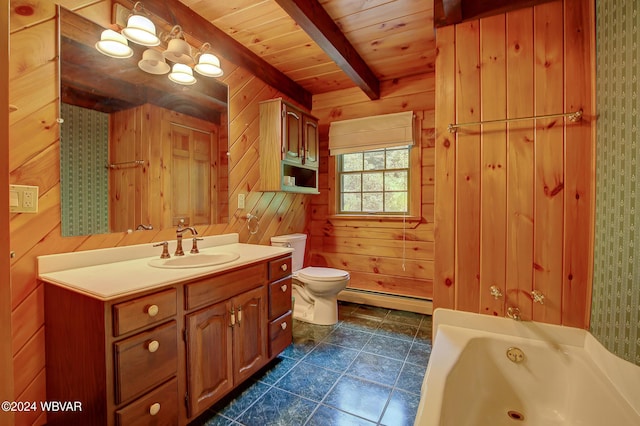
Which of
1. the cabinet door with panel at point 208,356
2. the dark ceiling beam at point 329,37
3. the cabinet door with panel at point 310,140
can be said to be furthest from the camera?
the cabinet door with panel at point 310,140

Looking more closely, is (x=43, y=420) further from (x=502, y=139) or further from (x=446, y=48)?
(x=446, y=48)

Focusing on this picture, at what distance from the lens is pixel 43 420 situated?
4.33ft

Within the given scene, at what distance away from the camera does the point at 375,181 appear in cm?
323

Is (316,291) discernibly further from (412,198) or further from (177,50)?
(177,50)

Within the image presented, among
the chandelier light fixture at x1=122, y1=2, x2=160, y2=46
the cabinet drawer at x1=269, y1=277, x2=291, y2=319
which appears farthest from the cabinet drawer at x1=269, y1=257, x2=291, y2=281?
the chandelier light fixture at x1=122, y1=2, x2=160, y2=46

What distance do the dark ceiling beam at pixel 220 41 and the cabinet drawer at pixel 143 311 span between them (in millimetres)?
1629

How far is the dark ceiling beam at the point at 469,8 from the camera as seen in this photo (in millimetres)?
1489

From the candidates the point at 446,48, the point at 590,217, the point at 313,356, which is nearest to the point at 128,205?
the point at 313,356

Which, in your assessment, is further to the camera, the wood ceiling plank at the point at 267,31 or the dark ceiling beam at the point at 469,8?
the wood ceiling plank at the point at 267,31

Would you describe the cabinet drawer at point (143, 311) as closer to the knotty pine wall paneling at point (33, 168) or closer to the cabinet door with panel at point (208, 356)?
the cabinet door with panel at point (208, 356)

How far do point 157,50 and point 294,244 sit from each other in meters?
1.90

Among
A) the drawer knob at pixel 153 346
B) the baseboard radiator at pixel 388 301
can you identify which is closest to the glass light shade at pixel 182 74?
the drawer knob at pixel 153 346

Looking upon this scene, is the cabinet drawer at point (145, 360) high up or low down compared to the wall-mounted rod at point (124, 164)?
down

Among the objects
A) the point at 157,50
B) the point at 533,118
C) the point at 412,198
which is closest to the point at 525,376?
the point at 533,118
